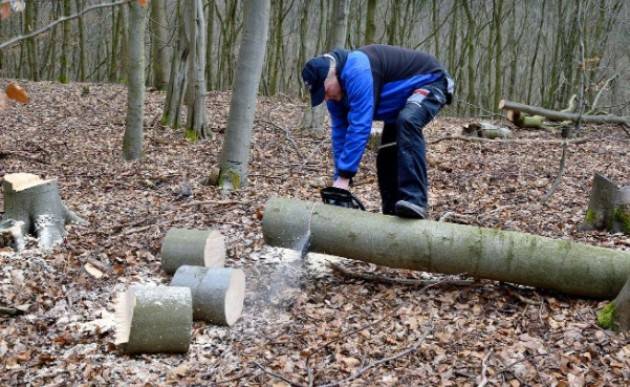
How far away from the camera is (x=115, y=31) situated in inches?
870

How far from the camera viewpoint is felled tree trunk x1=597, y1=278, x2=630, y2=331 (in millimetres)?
3684

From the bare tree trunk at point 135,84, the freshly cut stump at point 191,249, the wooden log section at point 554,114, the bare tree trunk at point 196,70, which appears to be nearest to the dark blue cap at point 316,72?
the freshly cut stump at point 191,249

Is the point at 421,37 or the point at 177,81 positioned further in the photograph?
the point at 421,37

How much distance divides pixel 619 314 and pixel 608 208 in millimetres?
1872

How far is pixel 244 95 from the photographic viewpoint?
22.9 ft

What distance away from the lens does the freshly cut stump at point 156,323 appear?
3764mm

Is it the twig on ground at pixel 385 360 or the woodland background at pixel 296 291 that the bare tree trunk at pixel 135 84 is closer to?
the woodland background at pixel 296 291

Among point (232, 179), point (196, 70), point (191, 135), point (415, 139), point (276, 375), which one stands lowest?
point (276, 375)

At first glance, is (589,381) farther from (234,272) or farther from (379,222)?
(234,272)

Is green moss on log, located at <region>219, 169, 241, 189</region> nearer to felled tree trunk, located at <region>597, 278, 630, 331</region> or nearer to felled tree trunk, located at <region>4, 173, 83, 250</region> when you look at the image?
felled tree trunk, located at <region>4, 173, 83, 250</region>

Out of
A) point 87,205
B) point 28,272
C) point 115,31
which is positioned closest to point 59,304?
point 28,272

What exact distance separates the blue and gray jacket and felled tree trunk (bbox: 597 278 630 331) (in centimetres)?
198

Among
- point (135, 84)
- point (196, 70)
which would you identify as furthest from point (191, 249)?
point (196, 70)

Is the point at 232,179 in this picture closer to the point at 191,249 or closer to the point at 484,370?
the point at 191,249
